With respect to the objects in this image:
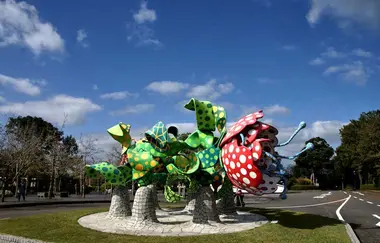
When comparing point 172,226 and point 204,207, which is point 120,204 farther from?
point 204,207

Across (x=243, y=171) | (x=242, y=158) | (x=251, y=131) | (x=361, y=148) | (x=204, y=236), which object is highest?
(x=361, y=148)

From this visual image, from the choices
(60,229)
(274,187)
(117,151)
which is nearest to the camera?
(274,187)

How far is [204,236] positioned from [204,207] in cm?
137

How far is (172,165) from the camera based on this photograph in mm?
12477

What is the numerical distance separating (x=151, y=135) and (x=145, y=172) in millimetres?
1747

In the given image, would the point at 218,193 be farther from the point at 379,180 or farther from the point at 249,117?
the point at 379,180

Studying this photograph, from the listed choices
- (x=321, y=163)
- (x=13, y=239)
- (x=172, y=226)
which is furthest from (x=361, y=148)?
(x=13, y=239)

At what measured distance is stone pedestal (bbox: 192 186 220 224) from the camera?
11.5 m

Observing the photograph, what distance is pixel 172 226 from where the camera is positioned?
→ 1196cm

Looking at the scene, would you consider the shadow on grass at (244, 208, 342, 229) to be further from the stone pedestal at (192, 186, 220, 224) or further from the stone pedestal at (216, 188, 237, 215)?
the stone pedestal at (192, 186, 220, 224)

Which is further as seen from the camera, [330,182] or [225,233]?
[330,182]

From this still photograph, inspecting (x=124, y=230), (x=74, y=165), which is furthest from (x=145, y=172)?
(x=74, y=165)

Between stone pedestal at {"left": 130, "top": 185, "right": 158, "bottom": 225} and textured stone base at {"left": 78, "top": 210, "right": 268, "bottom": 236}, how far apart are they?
115mm

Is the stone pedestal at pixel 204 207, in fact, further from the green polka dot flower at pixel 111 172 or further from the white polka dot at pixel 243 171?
the green polka dot flower at pixel 111 172
